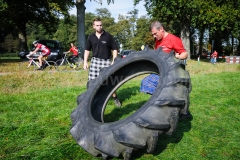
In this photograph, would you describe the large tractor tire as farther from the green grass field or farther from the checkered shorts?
the checkered shorts

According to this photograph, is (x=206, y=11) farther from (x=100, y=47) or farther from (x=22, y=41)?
(x=22, y=41)

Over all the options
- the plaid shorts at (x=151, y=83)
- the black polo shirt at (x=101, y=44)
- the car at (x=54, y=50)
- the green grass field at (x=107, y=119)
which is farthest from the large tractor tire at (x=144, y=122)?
the car at (x=54, y=50)

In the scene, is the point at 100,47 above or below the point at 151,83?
above

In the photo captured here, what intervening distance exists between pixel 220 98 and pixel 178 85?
364 cm

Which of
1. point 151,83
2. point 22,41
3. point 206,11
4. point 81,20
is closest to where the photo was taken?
point 151,83

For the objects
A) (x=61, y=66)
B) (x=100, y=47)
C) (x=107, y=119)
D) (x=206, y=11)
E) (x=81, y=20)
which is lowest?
(x=107, y=119)

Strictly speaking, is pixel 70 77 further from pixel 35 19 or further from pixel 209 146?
pixel 35 19

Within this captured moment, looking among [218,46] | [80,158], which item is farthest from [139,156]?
[218,46]

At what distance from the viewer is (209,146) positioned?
313cm

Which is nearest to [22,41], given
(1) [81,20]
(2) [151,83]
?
(1) [81,20]

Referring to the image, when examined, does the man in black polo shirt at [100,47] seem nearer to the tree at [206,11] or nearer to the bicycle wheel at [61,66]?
the bicycle wheel at [61,66]

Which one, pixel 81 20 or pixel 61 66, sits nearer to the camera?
pixel 61 66

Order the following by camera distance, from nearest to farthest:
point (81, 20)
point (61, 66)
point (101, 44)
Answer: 1. point (101, 44)
2. point (61, 66)
3. point (81, 20)

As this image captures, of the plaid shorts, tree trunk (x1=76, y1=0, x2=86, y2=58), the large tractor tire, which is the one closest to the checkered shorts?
the plaid shorts
